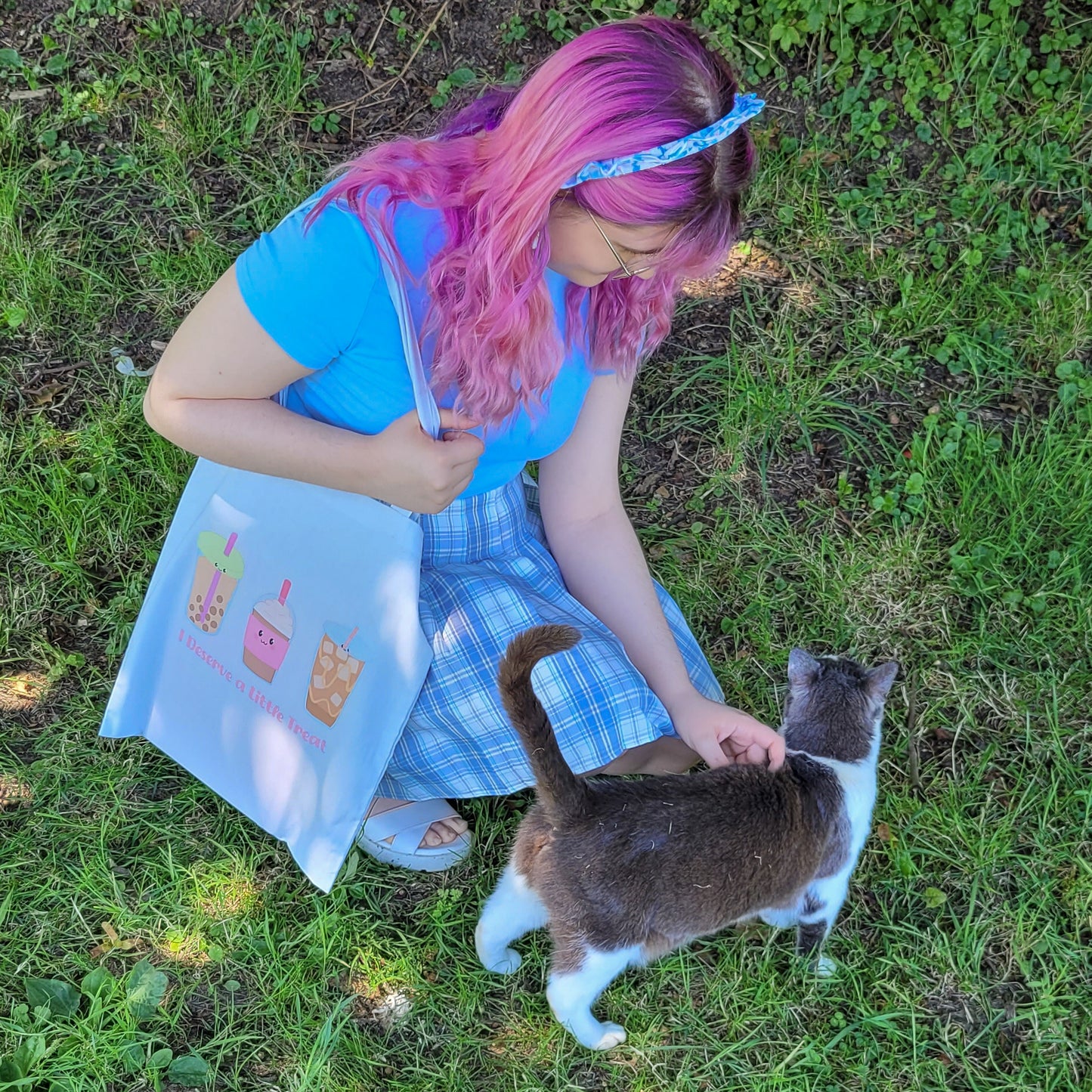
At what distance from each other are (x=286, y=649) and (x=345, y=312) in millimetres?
766

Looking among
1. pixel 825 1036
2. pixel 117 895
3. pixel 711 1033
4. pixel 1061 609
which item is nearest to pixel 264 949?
pixel 117 895

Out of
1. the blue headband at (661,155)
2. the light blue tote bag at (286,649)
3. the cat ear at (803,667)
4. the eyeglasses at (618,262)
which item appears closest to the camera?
the blue headband at (661,155)

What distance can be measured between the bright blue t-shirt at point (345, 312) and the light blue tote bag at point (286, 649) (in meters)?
0.20

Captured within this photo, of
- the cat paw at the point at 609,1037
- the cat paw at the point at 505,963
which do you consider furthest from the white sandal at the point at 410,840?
the cat paw at the point at 609,1037

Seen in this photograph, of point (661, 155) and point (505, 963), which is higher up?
point (661, 155)

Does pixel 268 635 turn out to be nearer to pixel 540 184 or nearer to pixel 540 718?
pixel 540 718

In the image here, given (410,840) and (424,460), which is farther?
(410,840)

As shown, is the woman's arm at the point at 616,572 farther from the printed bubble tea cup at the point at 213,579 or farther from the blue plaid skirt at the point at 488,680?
the printed bubble tea cup at the point at 213,579

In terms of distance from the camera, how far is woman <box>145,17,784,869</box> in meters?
1.50

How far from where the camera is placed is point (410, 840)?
2.52 m

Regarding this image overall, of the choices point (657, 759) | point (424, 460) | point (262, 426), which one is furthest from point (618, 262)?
point (657, 759)

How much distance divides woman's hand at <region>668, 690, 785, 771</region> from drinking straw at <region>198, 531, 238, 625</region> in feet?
3.26

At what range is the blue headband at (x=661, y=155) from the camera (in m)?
1.45

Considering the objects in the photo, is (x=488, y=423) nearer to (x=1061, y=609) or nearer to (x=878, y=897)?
(x=878, y=897)
